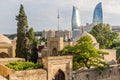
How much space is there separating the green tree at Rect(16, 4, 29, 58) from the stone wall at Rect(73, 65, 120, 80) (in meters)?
6.36

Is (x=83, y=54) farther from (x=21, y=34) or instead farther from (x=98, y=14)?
(x=98, y=14)

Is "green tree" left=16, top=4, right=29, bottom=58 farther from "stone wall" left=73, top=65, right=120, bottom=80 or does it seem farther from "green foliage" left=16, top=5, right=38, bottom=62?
→ "stone wall" left=73, top=65, right=120, bottom=80

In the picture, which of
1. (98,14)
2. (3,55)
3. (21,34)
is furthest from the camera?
(98,14)

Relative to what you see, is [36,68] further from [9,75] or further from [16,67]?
[9,75]

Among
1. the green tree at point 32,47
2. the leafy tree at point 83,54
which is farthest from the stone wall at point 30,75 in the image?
the green tree at point 32,47

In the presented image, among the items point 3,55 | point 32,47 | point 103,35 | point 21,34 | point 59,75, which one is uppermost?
point 21,34

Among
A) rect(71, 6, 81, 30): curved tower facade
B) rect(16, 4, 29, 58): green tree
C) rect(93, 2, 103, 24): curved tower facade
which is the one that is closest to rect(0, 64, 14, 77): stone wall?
rect(16, 4, 29, 58): green tree

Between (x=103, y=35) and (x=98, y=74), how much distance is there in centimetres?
2913

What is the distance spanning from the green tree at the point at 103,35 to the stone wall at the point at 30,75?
33.4 meters

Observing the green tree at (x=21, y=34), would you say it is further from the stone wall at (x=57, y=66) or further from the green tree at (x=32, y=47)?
the stone wall at (x=57, y=66)

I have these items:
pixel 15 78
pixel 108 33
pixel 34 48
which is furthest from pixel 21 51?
pixel 108 33

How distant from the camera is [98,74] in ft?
86.6

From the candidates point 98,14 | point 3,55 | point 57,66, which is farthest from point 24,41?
point 98,14

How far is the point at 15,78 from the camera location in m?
18.3
